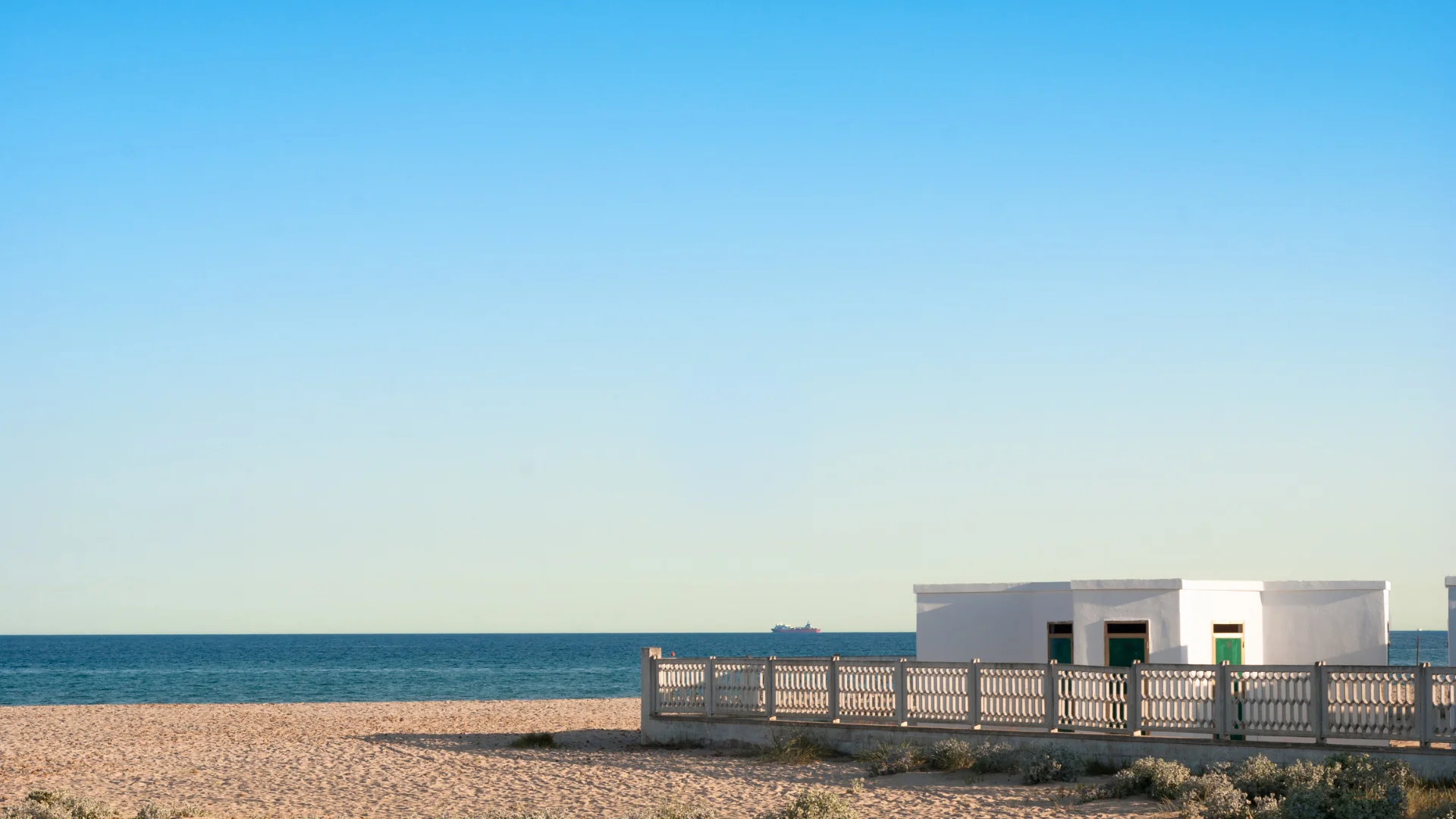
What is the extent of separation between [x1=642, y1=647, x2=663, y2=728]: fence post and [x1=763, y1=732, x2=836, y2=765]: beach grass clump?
2860 millimetres

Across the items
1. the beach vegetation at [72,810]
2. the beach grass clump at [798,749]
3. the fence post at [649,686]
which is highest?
the fence post at [649,686]

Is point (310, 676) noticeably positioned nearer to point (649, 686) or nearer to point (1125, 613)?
point (649, 686)

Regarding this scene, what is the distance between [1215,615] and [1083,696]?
3.82m

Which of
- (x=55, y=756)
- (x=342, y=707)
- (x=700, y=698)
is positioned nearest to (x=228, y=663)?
(x=342, y=707)

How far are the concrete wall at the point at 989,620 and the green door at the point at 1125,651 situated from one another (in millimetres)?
766

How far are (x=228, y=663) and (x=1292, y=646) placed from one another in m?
93.2

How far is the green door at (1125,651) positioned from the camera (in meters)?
20.2

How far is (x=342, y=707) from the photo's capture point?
42281mm

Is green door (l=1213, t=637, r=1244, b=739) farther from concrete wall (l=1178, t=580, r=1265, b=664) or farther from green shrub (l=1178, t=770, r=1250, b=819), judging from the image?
green shrub (l=1178, t=770, r=1250, b=819)

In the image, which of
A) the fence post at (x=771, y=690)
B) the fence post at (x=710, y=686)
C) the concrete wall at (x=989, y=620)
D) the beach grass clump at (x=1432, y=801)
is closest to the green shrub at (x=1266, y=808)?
the beach grass clump at (x=1432, y=801)

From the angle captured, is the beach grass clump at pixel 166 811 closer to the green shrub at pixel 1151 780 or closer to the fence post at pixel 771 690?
the fence post at pixel 771 690

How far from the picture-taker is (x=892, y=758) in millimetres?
18812

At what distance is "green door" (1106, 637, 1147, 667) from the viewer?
20219 mm

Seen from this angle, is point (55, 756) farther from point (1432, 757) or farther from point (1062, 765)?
point (1432, 757)
